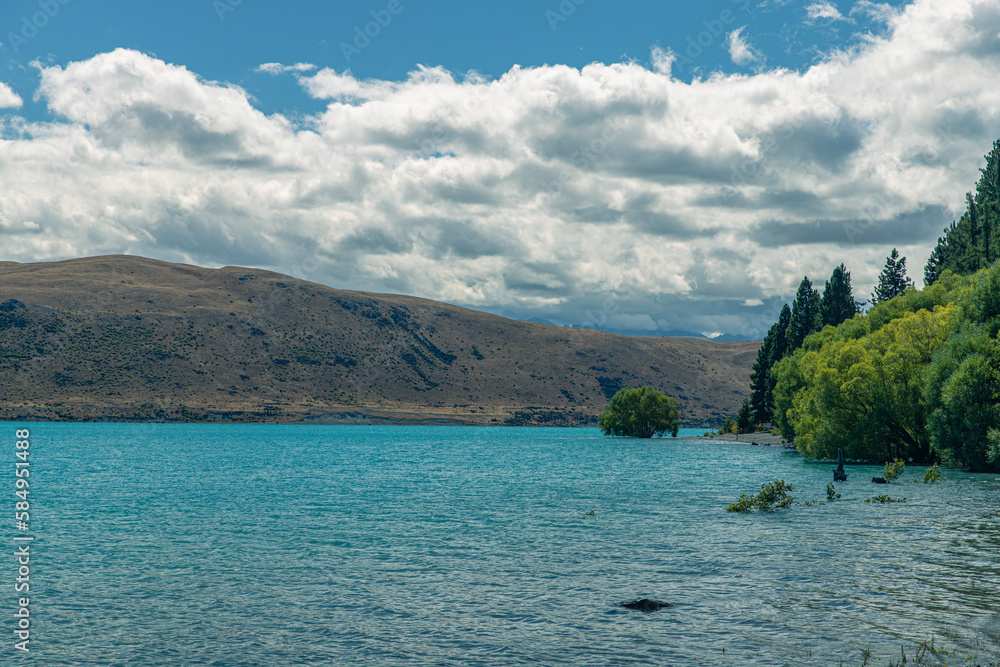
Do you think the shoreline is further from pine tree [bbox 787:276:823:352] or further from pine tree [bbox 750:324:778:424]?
pine tree [bbox 787:276:823:352]

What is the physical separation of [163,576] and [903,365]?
247 feet

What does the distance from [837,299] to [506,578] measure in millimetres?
143394

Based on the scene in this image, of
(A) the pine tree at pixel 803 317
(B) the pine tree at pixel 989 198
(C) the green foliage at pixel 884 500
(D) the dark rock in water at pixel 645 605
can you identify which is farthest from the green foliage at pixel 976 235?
(D) the dark rock in water at pixel 645 605

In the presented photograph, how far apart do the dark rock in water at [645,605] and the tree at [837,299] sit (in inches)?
5657

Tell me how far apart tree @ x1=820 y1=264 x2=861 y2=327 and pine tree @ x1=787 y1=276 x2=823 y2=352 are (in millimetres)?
2922

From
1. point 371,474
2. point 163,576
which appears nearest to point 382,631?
point 163,576

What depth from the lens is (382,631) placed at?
2362cm

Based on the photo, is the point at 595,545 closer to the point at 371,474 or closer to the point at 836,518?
the point at 836,518

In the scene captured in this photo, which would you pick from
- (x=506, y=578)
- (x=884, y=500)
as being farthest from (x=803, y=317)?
(x=506, y=578)

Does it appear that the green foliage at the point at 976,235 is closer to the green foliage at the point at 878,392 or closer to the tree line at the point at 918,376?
the tree line at the point at 918,376

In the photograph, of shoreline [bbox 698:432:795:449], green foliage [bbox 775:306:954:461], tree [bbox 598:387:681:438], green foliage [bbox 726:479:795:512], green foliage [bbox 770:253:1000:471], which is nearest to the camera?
green foliage [bbox 726:479:795:512]

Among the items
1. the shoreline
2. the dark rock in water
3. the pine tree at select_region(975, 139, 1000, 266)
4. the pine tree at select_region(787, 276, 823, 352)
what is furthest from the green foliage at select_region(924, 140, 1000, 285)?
the dark rock in water

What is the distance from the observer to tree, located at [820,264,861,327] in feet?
513

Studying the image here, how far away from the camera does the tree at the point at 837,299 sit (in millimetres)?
156500
